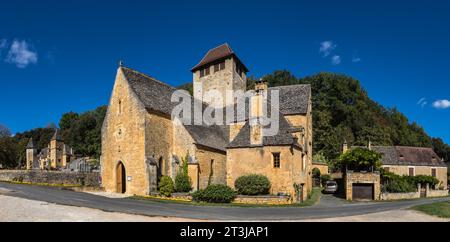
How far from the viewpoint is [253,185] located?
25.8 meters

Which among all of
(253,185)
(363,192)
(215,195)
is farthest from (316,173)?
(215,195)

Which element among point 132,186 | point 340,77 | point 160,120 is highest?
point 340,77

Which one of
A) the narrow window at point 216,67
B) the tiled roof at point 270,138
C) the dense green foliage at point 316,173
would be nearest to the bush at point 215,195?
the tiled roof at point 270,138

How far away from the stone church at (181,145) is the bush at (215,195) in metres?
3.39

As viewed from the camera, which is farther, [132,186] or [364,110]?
[364,110]

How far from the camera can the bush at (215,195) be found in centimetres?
2427

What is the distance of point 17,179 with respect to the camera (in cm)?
3794

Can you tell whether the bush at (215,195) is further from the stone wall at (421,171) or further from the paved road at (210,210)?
→ the stone wall at (421,171)

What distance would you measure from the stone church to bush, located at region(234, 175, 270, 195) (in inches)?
34.4

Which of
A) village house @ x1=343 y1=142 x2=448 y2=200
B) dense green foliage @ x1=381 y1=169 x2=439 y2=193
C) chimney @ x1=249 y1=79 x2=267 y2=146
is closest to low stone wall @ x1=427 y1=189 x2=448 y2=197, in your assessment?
dense green foliage @ x1=381 y1=169 x2=439 y2=193

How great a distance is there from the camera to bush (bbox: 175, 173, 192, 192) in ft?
91.4

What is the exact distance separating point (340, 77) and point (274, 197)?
179ft
